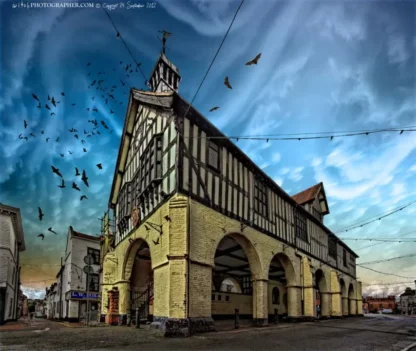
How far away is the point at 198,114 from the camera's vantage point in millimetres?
12578

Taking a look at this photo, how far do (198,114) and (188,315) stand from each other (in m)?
7.00

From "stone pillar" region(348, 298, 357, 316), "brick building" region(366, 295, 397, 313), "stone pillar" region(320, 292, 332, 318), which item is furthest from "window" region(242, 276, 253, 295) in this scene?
"brick building" region(366, 295, 397, 313)

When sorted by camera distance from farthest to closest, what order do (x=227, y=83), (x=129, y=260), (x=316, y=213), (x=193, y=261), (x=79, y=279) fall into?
(x=79, y=279)
(x=316, y=213)
(x=129, y=260)
(x=193, y=261)
(x=227, y=83)

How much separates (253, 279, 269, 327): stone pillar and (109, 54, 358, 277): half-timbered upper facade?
253 centimetres

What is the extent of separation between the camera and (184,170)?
38.0 feet

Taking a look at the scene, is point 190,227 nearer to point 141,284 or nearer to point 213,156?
point 213,156

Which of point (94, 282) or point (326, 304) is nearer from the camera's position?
point (326, 304)

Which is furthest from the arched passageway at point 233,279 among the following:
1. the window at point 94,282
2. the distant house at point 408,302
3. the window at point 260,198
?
the distant house at point 408,302

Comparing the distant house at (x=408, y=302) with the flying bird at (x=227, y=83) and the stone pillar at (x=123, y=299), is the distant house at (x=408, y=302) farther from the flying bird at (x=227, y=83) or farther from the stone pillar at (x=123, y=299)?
the flying bird at (x=227, y=83)

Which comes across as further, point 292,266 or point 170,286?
point 292,266

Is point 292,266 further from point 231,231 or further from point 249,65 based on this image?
point 249,65

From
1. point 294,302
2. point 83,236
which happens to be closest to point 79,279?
point 83,236

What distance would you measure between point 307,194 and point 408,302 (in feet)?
197

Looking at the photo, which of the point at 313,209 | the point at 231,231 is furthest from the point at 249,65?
the point at 313,209
